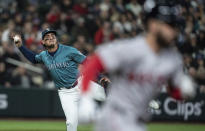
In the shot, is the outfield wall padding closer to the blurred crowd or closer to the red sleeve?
the blurred crowd

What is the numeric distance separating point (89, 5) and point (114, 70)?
50.4ft

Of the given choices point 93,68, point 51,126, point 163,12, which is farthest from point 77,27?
point 93,68

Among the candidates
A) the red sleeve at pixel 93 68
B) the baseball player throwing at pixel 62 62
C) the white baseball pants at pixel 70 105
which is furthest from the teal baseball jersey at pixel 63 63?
the red sleeve at pixel 93 68

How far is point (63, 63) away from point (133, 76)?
203 inches

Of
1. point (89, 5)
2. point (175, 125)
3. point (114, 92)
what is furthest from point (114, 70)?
point (89, 5)

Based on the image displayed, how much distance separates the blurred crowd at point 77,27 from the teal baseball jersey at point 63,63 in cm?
636

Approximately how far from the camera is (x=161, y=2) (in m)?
4.36

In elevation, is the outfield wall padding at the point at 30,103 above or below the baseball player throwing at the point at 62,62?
below

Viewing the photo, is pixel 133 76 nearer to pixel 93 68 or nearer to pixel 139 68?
pixel 139 68

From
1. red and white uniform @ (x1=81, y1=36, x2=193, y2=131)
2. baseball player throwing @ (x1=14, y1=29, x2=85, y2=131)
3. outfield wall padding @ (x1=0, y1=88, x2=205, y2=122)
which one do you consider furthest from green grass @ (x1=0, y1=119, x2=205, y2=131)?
red and white uniform @ (x1=81, y1=36, x2=193, y2=131)

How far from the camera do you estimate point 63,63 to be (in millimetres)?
9328

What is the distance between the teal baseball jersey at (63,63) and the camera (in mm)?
9305

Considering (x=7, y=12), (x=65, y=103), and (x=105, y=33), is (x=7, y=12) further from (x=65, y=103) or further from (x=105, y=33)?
(x=65, y=103)

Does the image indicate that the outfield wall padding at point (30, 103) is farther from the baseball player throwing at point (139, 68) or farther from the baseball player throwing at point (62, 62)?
the baseball player throwing at point (139, 68)
